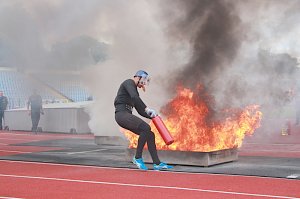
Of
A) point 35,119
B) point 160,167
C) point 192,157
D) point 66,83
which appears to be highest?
point 66,83

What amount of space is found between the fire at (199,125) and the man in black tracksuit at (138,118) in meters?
1.11

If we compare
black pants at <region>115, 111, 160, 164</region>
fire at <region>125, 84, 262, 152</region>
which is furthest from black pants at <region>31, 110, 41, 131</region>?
black pants at <region>115, 111, 160, 164</region>

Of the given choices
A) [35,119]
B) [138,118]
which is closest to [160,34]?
[138,118]

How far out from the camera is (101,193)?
689 cm

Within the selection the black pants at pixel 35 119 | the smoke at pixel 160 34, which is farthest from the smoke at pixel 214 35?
the black pants at pixel 35 119

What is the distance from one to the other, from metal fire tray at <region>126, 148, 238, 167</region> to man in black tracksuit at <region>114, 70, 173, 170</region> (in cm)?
39

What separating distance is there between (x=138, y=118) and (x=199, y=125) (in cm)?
158

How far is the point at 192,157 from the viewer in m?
9.52

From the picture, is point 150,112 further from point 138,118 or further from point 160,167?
point 160,167

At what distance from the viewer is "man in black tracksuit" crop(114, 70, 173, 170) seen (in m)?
9.06

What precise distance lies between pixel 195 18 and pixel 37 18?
325 centimetres

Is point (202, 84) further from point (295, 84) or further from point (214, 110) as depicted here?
point (295, 84)

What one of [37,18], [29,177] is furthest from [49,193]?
[37,18]

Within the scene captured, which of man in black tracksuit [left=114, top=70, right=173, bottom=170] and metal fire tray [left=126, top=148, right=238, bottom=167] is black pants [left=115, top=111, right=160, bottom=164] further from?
metal fire tray [left=126, top=148, right=238, bottom=167]
